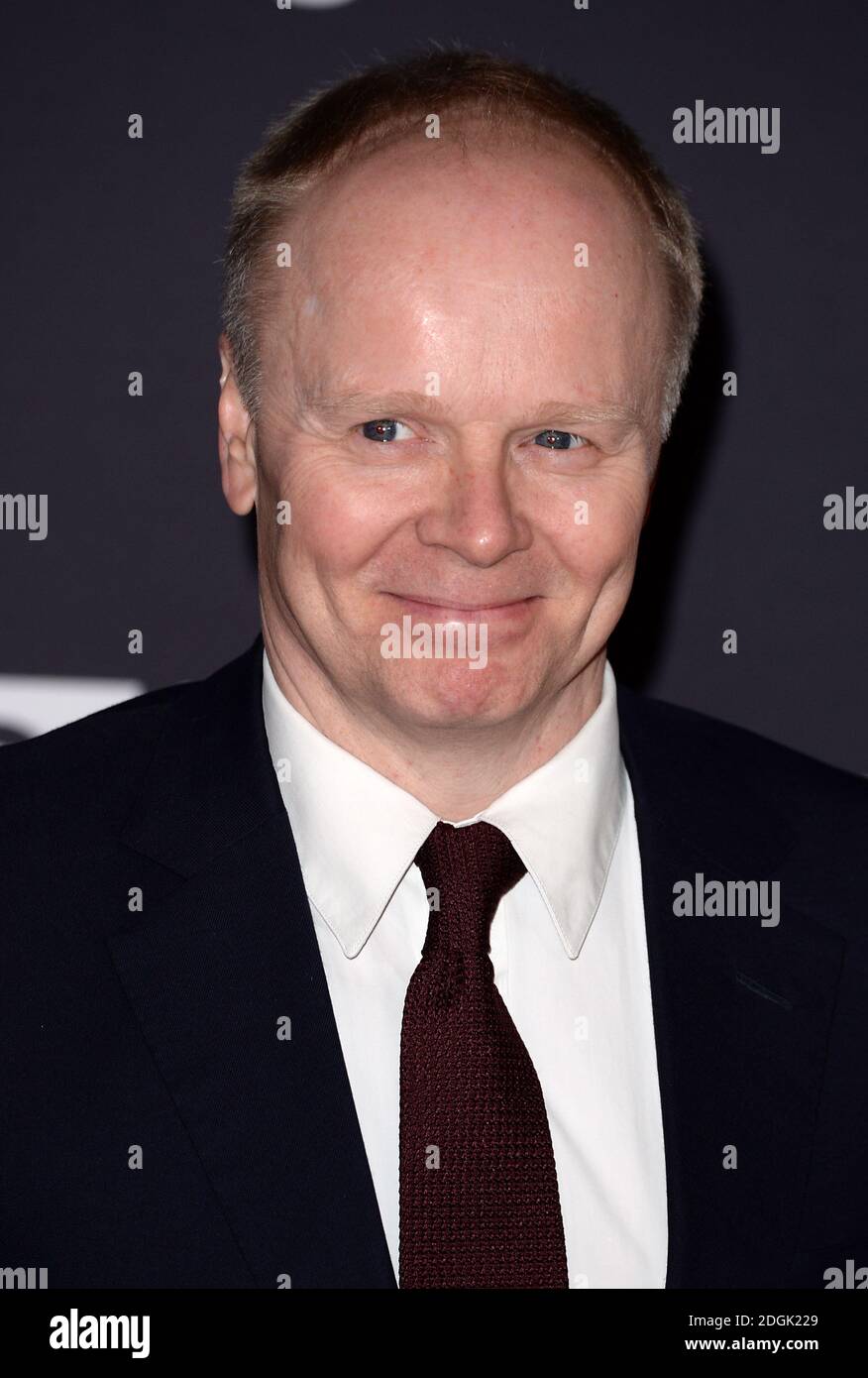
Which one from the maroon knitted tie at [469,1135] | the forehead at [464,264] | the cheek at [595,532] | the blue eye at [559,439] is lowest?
the maroon knitted tie at [469,1135]

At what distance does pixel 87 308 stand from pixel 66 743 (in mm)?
1034

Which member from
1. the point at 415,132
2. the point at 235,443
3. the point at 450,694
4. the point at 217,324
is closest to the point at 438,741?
the point at 450,694

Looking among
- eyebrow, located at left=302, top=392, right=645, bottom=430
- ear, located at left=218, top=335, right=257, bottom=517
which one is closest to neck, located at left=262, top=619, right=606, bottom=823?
ear, located at left=218, top=335, right=257, bottom=517

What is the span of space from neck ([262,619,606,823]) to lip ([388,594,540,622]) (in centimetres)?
14

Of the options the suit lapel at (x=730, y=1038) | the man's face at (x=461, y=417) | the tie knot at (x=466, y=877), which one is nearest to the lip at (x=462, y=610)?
the man's face at (x=461, y=417)

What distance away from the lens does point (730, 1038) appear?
2.08m

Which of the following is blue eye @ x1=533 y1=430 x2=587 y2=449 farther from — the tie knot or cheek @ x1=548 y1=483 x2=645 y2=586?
the tie knot

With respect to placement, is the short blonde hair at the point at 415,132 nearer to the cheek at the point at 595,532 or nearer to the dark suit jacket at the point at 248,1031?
the cheek at the point at 595,532

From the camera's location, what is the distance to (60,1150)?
188cm

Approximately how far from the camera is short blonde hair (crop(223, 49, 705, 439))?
6.68ft

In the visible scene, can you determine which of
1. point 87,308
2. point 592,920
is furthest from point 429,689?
point 87,308

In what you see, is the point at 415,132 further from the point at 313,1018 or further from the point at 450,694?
the point at 313,1018

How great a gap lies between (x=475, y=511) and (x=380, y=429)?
0.18 meters

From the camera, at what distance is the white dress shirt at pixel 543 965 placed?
77.5 inches
